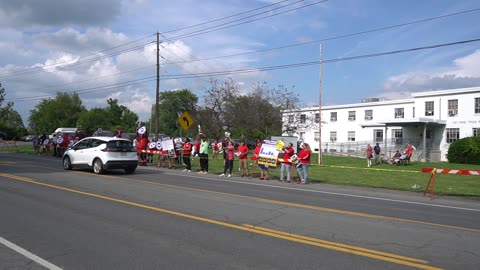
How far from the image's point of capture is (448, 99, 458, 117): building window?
42.0 metres

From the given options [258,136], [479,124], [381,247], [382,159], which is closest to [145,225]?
[381,247]

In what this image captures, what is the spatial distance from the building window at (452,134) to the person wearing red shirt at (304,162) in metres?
30.5

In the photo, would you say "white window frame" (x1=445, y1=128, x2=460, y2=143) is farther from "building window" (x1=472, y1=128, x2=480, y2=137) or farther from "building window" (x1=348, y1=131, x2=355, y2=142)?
"building window" (x1=348, y1=131, x2=355, y2=142)

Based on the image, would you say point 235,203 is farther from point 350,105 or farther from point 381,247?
point 350,105

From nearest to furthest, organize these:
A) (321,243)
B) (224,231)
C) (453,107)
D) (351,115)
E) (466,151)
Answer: (321,243) → (224,231) → (466,151) → (453,107) → (351,115)

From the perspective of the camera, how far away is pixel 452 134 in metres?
42.3

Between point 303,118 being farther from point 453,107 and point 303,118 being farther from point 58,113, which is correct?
point 58,113

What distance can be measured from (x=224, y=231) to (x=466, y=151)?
3449cm

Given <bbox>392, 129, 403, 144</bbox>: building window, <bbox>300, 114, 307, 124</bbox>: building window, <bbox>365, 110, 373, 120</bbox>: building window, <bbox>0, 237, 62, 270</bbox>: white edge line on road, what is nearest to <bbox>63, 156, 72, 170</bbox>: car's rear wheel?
<bbox>0, 237, 62, 270</bbox>: white edge line on road

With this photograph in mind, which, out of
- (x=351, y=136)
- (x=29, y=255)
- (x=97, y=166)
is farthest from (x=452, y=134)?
(x=29, y=255)

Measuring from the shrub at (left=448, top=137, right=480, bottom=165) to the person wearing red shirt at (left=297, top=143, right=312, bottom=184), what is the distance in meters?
24.2

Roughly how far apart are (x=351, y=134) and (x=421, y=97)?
1140cm

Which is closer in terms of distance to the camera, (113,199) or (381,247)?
(381,247)

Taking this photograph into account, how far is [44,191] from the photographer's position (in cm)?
1204
